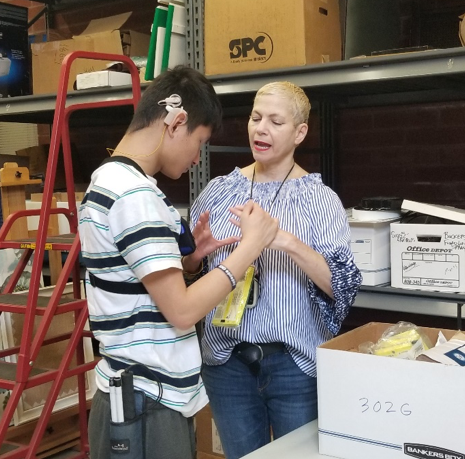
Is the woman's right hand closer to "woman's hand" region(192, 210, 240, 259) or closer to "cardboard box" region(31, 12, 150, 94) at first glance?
"woman's hand" region(192, 210, 240, 259)

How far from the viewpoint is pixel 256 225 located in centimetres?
141

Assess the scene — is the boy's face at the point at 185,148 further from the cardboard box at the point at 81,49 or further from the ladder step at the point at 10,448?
the cardboard box at the point at 81,49

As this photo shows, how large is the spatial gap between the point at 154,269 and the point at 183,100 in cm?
38

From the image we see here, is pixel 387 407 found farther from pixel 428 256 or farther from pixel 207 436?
pixel 207 436

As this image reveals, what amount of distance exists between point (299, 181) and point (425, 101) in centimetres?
127

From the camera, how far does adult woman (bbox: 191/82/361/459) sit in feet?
5.22

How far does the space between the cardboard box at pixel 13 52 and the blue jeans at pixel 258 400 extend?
2.07 meters

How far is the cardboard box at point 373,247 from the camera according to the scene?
214 centimetres

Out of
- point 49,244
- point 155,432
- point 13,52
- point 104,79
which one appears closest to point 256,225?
point 155,432

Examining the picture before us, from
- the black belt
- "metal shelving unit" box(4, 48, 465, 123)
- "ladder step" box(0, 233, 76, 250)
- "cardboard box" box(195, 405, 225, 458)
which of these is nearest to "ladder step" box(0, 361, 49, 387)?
"ladder step" box(0, 233, 76, 250)

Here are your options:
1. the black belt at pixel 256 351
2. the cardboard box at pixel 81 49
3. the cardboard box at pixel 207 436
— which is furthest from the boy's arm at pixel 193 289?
the cardboard box at pixel 81 49

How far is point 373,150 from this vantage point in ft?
9.42

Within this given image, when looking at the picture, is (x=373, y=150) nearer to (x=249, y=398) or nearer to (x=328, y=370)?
(x=249, y=398)

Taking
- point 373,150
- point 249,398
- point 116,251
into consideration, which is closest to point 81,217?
point 116,251
